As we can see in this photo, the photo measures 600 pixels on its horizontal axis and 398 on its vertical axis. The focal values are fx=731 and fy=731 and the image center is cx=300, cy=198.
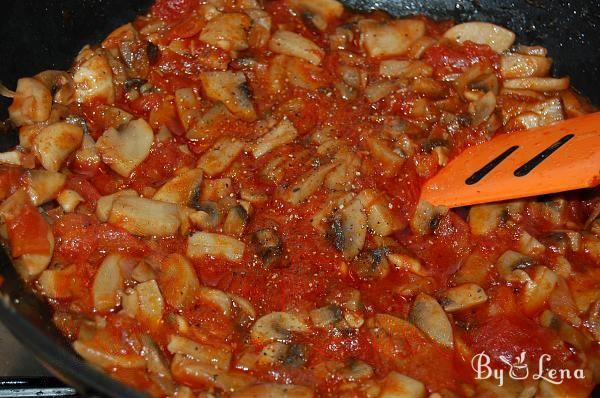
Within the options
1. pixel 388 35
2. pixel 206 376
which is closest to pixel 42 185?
pixel 206 376

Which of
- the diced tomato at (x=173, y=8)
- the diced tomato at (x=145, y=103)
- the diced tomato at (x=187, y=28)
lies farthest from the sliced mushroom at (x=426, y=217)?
the diced tomato at (x=173, y=8)

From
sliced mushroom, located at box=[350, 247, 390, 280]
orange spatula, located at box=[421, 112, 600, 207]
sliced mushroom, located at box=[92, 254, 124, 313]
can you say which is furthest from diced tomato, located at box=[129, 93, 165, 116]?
orange spatula, located at box=[421, 112, 600, 207]

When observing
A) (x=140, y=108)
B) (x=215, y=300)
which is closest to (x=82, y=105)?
(x=140, y=108)

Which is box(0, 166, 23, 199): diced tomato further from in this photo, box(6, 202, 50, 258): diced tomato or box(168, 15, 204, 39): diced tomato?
box(168, 15, 204, 39): diced tomato

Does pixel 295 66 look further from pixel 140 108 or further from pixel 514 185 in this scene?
pixel 514 185

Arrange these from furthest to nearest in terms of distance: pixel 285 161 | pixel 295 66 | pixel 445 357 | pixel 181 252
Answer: pixel 295 66 → pixel 285 161 → pixel 181 252 → pixel 445 357

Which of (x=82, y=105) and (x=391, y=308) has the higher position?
(x=82, y=105)

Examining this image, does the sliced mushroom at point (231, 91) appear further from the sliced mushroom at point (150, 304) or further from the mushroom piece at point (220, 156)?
the sliced mushroom at point (150, 304)
